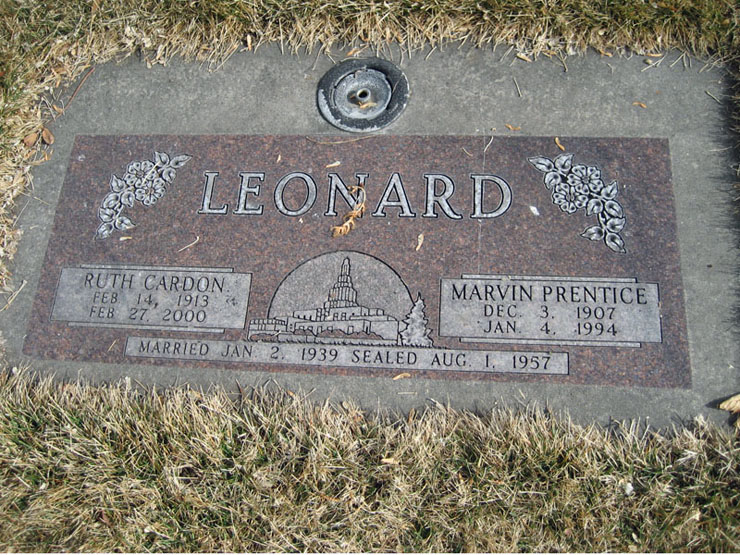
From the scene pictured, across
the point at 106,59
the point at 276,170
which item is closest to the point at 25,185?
the point at 106,59

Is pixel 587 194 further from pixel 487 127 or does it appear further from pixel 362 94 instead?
pixel 362 94

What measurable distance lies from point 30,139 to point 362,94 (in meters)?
1.94

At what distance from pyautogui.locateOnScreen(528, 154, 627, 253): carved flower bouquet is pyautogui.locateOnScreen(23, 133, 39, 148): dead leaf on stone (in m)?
2.79

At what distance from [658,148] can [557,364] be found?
124 cm

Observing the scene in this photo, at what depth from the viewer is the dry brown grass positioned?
7.50ft

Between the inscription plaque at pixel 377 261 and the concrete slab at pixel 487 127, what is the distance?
0.21 ft

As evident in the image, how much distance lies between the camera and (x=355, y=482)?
2404 millimetres

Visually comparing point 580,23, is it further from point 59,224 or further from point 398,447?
point 59,224

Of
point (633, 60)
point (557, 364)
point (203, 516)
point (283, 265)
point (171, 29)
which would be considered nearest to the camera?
point (203, 516)

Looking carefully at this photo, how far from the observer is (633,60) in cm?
307

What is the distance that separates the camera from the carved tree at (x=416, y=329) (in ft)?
8.80

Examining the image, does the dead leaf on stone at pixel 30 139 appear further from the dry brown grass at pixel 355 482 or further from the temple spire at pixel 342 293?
the temple spire at pixel 342 293

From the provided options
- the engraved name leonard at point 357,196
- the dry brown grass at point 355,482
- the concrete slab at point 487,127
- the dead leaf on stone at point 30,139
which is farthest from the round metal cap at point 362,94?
the dead leaf on stone at point 30,139

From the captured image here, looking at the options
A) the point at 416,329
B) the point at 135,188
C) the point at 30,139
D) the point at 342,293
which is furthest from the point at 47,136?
the point at 416,329
